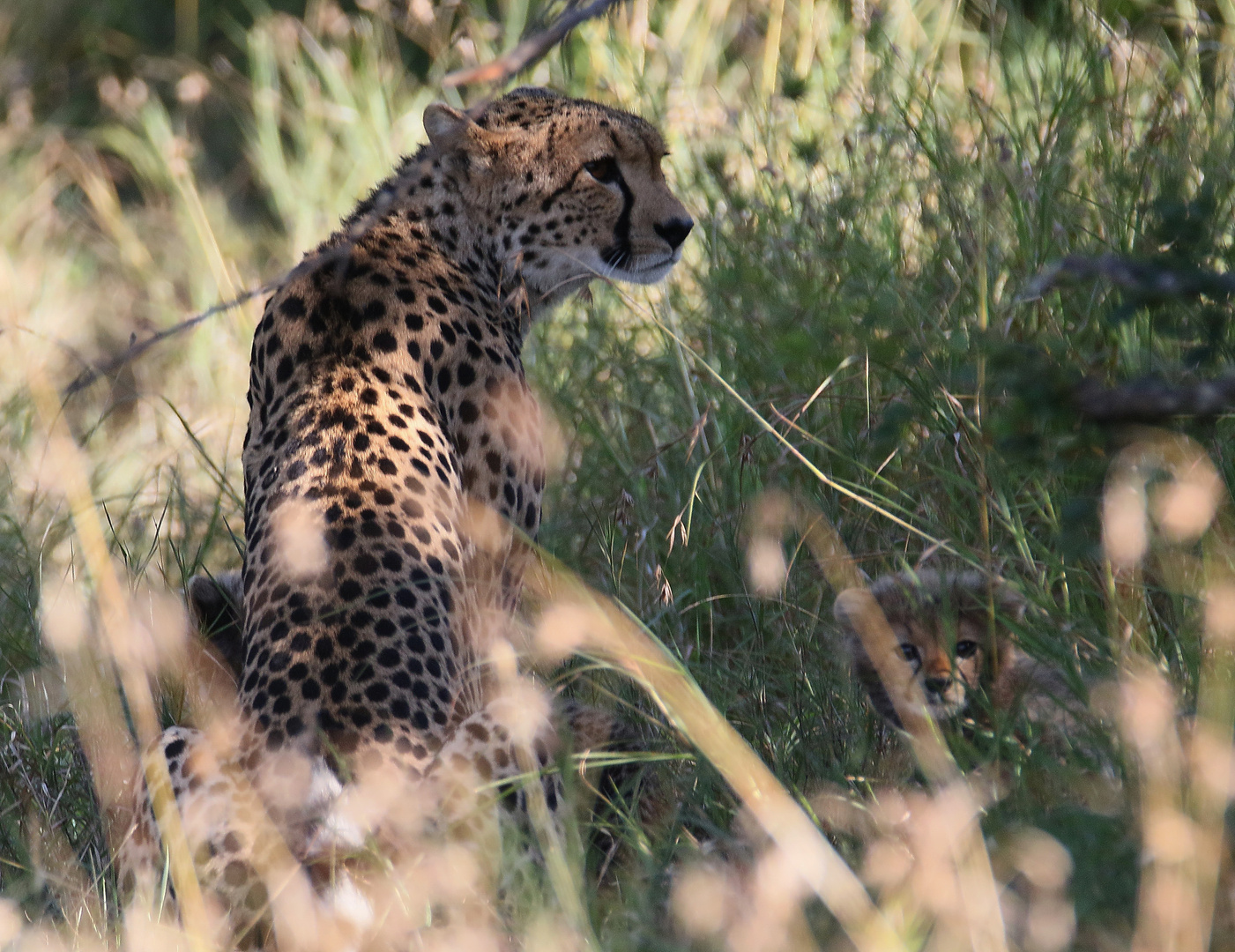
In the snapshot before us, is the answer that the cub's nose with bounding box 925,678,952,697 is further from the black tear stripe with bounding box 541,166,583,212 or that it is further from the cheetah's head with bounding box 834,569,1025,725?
the black tear stripe with bounding box 541,166,583,212

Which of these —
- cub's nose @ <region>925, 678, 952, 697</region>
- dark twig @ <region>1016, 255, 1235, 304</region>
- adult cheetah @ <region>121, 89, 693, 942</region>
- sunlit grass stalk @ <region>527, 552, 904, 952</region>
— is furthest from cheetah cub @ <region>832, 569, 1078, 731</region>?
dark twig @ <region>1016, 255, 1235, 304</region>

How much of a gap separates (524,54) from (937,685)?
1496mm

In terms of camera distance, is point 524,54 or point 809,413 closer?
point 524,54

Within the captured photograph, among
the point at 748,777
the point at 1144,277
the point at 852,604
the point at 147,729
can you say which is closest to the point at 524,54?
the point at 1144,277

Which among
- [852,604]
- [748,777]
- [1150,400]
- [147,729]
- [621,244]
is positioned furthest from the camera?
[621,244]

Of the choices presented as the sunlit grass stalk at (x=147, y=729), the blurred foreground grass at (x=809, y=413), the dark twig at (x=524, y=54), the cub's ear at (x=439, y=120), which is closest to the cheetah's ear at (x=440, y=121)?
the cub's ear at (x=439, y=120)

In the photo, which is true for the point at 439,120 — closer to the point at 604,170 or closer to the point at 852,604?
the point at 604,170

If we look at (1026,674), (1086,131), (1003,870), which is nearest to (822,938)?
(1003,870)

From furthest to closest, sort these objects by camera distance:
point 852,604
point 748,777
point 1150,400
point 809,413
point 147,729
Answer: point 809,413, point 852,604, point 147,729, point 748,777, point 1150,400

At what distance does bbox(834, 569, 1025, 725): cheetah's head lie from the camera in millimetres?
2533

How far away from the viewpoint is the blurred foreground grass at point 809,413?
177 cm

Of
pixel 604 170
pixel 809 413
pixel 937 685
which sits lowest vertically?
pixel 937 685

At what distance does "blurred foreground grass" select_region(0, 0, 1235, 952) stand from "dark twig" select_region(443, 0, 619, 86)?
0.30 m

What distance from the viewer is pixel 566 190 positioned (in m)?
3.26
